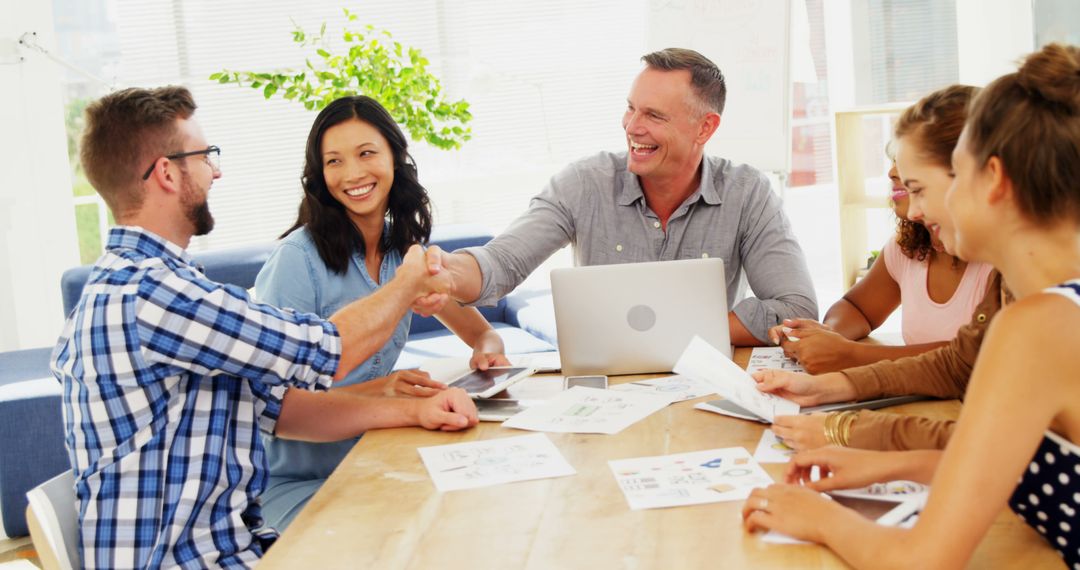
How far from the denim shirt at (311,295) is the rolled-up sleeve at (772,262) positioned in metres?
0.89

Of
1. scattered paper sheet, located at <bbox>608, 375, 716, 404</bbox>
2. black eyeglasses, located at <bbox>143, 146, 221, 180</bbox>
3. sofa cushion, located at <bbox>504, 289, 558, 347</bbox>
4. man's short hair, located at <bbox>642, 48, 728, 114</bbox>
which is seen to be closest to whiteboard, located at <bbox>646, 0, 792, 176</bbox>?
sofa cushion, located at <bbox>504, 289, 558, 347</bbox>

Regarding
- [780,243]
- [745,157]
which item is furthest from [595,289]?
[745,157]

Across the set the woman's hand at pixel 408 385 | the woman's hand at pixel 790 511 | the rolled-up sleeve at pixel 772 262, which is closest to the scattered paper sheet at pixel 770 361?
the rolled-up sleeve at pixel 772 262

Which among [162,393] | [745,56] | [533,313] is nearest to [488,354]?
[162,393]

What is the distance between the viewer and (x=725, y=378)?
1.80m

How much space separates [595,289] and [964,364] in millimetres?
740

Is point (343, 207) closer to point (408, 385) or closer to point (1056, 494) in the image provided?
point (408, 385)

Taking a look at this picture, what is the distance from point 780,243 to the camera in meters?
2.73

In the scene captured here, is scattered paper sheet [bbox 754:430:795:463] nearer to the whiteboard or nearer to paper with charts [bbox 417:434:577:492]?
paper with charts [bbox 417:434:577:492]

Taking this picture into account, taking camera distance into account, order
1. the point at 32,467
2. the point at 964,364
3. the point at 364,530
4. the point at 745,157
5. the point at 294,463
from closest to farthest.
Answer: the point at 364,530
the point at 964,364
the point at 294,463
the point at 32,467
the point at 745,157

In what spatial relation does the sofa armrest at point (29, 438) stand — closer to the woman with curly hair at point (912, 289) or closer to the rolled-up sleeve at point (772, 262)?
the rolled-up sleeve at point (772, 262)

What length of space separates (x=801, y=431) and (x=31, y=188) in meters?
3.98

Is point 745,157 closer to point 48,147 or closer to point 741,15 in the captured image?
point 741,15

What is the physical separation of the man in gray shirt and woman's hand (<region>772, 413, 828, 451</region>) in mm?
988
